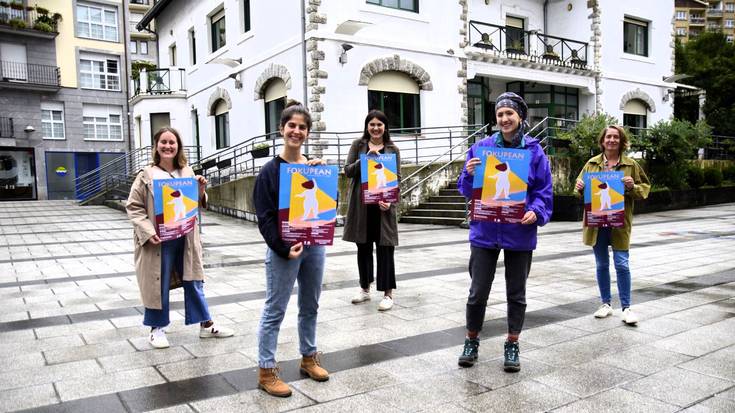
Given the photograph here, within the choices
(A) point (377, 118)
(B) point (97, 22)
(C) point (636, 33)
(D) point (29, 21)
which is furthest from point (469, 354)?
(B) point (97, 22)

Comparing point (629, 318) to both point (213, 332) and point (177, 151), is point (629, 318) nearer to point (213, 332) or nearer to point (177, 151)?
point (213, 332)

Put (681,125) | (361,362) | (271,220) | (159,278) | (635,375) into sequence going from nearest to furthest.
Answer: (271,220), (635,375), (361,362), (159,278), (681,125)

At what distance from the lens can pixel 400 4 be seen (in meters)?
17.3

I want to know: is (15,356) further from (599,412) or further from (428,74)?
(428,74)

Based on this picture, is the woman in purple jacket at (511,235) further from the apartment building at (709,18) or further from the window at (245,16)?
the apartment building at (709,18)

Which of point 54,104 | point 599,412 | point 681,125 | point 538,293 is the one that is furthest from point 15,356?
point 54,104

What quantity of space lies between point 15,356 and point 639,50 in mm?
26567

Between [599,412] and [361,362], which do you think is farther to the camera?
[361,362]

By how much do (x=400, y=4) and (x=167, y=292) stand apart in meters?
14.8

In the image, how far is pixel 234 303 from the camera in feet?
19.6

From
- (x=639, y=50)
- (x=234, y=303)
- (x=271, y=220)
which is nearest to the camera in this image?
(x=271, y=220)

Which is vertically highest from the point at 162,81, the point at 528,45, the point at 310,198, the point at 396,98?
the point at 528,45

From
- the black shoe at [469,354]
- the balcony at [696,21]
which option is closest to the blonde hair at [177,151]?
the black shoe at [469,354]

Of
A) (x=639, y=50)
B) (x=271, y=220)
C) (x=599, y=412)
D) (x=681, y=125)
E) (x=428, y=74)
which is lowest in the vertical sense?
(x=599, y=412)
